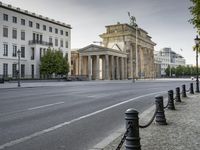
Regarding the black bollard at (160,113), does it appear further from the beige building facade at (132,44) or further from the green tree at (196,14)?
the beige building facade at (132,44)

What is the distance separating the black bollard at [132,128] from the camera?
464 cm

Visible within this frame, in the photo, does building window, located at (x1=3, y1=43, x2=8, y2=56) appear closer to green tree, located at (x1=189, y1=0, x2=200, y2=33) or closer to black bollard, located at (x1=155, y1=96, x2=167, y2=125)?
green tree, located at (x1=189, y1=0, x2=200, y2=33)

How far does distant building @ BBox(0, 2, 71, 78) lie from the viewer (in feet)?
200

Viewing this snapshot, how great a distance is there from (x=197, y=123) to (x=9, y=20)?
59772 mm

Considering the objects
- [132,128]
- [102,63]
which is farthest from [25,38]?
[132,128]

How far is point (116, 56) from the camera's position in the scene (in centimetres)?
9031

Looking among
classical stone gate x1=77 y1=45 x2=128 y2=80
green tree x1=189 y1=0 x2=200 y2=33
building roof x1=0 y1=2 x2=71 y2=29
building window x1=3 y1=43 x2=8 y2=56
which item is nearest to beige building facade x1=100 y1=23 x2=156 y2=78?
classical stone gate x1=77 y1=45 x2=128 y2=80

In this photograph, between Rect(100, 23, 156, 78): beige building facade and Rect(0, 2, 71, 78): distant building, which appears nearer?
Rect(0, 2, 71, 78): distant building

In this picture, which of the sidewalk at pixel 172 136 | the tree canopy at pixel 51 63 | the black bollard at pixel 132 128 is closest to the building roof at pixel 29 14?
the tree canopy at pixel 51 63

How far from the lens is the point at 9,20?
62156 millimetres

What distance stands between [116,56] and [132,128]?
86022 mm

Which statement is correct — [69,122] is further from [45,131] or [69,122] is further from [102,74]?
[102,74]

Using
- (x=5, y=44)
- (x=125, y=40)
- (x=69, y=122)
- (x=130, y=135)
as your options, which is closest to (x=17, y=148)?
(x=130, y=135)

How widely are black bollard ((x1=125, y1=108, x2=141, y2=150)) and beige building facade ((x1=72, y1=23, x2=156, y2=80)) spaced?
73.1 metres
